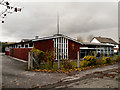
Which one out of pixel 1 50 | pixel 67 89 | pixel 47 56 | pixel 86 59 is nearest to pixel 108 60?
Answer: pixel 86 59

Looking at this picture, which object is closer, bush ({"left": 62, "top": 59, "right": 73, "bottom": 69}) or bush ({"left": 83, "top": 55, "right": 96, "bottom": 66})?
bush ({"left": 62, "top": 59, "right": 73, "bottom": 69})

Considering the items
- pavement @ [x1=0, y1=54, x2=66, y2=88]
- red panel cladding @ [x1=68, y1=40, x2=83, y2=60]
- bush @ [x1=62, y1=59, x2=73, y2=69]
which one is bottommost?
pavement @ [x1=0, y1=54, x2=66, y2=88]

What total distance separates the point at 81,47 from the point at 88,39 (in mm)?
37319

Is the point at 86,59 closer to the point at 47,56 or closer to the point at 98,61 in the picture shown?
the point at 98,61

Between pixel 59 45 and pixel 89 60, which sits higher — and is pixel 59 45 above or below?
above

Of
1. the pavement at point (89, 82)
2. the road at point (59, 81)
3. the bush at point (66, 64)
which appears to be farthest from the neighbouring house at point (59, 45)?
the pavement at point (89, 82)

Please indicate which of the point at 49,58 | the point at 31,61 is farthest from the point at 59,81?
the point at 31,61

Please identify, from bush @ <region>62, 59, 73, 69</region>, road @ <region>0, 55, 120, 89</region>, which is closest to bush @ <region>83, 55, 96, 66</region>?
bush @ <region>62, 59, 73, 69</region>

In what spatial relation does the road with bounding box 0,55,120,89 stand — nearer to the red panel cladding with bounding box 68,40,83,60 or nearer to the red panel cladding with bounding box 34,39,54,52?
the red panel cladding with bounding box 34,39,54,52

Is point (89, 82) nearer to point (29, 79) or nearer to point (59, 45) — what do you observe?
point (29, 79)

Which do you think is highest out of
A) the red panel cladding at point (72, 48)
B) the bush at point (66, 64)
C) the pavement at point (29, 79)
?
the red panel cladding at point (72, 48)

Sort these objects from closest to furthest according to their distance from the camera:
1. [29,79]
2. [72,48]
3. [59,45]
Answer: [29,79], [59,45], [72,48]

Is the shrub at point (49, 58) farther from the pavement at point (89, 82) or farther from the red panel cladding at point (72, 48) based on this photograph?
the red panel cladding at point (72, 48)

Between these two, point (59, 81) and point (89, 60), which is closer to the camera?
point (59, 81)
